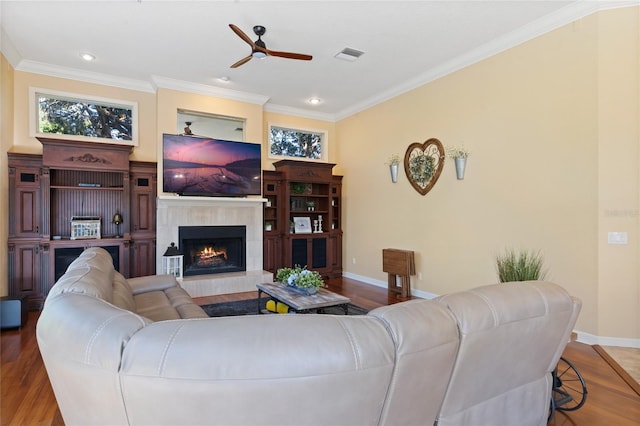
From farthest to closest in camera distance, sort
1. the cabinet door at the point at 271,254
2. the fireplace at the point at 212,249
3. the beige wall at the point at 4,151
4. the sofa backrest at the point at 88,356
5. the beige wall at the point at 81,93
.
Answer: the cabinet door at the point at 271,254
the fireplace at the point at 212,249
the beige wall at the point at 81,93
the beige wall at the point at 4,151
the sofa backrest at the point at 88,356

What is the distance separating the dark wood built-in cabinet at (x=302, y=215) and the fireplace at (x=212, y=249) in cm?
55

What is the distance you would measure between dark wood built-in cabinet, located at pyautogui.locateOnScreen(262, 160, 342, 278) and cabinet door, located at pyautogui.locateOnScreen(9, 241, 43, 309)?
10.9 ft

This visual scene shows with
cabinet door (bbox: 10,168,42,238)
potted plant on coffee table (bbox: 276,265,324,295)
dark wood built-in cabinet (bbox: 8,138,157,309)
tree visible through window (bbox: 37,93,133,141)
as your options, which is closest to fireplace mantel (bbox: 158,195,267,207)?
dark wood built-in cabinet (bbox: 8,138,157,309)

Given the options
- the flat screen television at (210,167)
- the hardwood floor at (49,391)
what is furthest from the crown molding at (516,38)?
the hardwood floor at (49,391)

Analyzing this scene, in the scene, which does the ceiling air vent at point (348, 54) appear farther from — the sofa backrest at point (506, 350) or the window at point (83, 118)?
the sofa backrest at point (506, 350)

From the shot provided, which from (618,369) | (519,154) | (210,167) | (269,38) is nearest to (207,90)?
(210,167)

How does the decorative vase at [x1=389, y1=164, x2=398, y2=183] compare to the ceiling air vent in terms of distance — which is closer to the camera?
the ceiling air vent

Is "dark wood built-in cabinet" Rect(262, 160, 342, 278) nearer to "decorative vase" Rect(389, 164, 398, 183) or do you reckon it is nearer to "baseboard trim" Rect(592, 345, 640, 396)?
"decorative vase" Rect(389, 164, 398, 183)

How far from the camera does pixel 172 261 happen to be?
5.25m

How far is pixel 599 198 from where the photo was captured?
10.8 ft

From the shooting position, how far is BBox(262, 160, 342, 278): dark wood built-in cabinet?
6.37 metres

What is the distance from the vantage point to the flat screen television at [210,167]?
5.23m

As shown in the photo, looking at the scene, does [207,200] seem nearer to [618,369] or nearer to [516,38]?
[516,38]

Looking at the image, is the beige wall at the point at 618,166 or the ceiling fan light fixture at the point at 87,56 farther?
the ceiling fan light fixture at the point at 87,56
